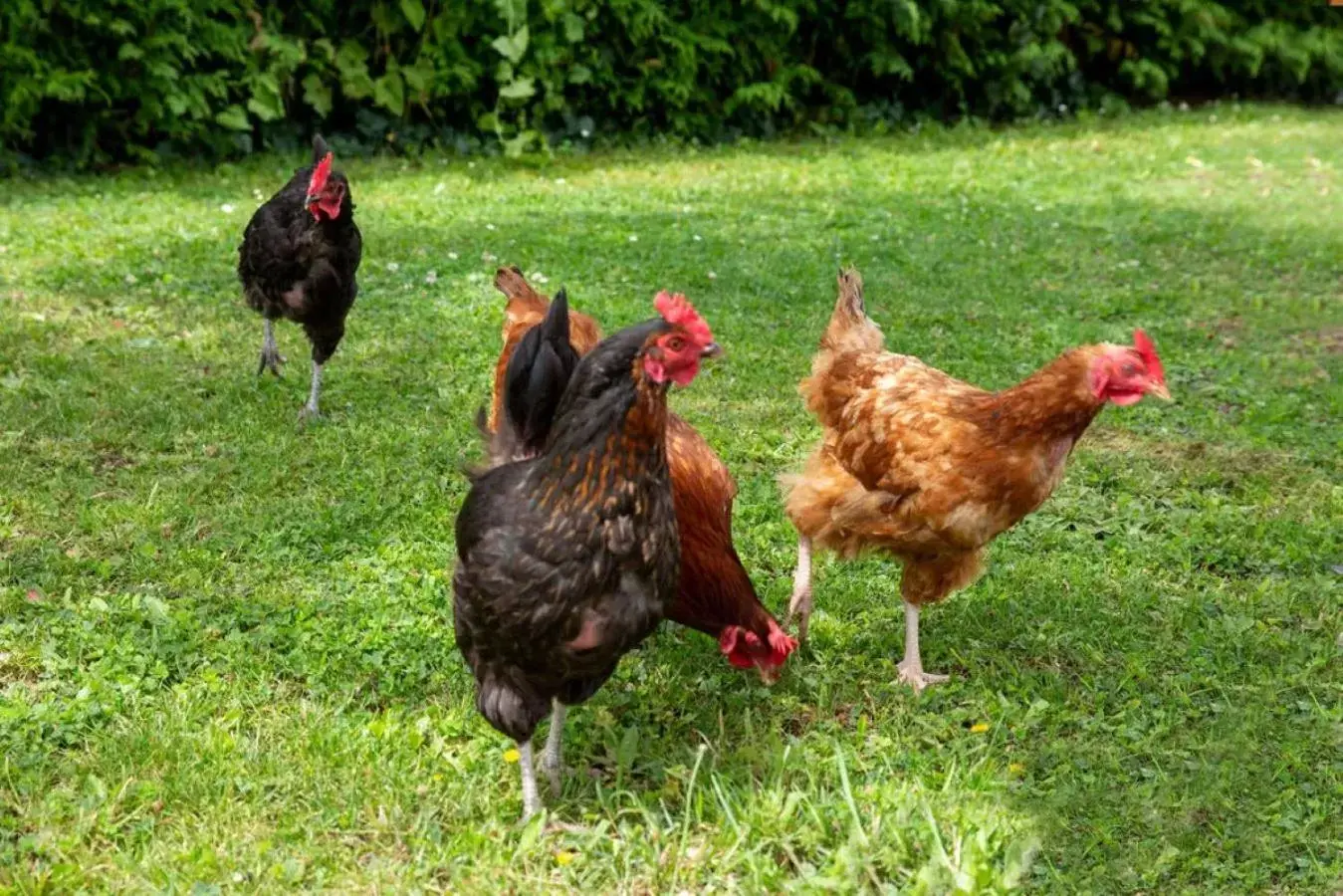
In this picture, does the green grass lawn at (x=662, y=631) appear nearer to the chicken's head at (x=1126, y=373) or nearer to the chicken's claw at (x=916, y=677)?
the chicken's claw at (x=916, y=677)

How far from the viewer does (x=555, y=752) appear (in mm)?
3848

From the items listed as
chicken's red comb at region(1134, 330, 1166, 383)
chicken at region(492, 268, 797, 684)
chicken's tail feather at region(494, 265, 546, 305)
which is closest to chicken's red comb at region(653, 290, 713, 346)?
chicken at region(492, 268, 797, 684)

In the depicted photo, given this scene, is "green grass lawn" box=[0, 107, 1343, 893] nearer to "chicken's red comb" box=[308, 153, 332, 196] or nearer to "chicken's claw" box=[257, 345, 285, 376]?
"chicken's claw" box=[257, 345, 285, 376]

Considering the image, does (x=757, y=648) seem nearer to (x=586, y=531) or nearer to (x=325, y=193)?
(x=586, y=531)

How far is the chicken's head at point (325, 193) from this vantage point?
636 cm

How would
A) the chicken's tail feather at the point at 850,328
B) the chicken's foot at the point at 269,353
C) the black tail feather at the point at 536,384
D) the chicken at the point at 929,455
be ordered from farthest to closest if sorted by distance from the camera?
the chicken's foot at the point at 269,353, the chicken's tail feather at the point at 850,328, the chicken at the point at 929,455, the black tail feather at the point at 536,384

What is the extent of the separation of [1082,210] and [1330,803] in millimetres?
9000

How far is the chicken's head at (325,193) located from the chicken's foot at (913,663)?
363 centimetres

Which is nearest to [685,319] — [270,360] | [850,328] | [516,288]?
[850,328]

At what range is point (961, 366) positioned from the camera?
736cm

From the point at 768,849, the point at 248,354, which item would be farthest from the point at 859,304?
the point at 248,354

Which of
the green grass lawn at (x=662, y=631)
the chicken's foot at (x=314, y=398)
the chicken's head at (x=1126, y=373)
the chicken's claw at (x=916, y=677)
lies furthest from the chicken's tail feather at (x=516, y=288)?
the chicken's head at (x=1126, y=373)

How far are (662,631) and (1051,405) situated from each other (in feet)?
5.52

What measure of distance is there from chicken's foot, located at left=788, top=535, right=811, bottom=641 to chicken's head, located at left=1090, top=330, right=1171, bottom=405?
4.35 ft
